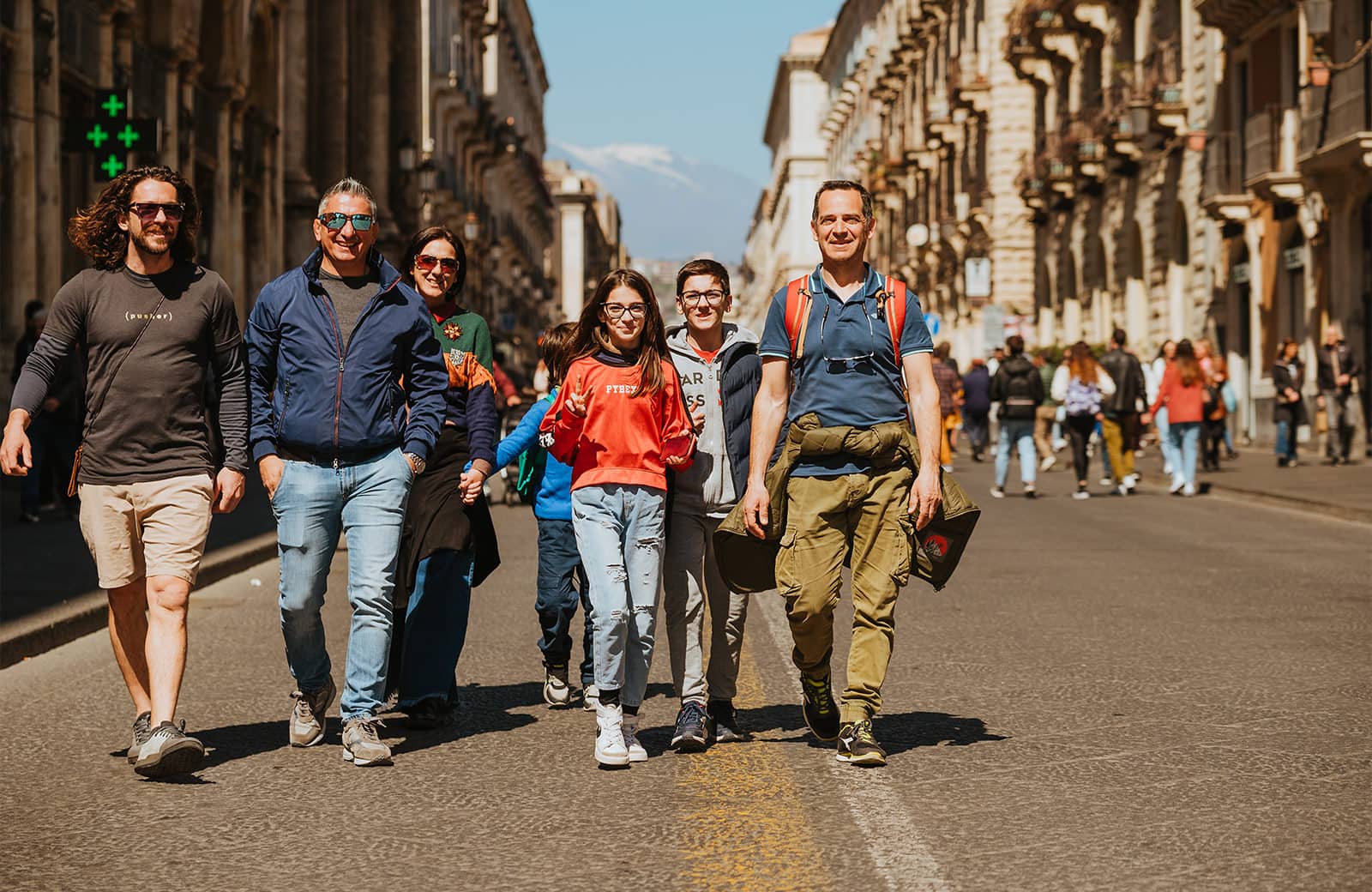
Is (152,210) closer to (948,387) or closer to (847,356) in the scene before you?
(847,356)

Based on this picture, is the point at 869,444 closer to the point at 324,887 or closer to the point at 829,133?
the point at 324,887

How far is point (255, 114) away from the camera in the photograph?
32.5m

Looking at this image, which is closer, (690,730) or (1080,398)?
(690,730)

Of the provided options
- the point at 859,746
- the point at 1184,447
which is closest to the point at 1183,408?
the point at 1184,447

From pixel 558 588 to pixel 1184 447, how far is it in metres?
15.2

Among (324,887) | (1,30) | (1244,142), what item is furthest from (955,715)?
(1244,142)

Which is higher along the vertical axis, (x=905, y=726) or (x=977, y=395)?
(x=977, y=395)

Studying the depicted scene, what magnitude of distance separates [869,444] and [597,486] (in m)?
0.94

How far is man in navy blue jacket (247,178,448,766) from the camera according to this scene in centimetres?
654

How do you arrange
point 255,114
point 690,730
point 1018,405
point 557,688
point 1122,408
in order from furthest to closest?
point 255,114 < point 1122,408 < point 1018,405 < point 557,688 < point 690,730

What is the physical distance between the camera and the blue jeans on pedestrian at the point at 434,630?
286 inches

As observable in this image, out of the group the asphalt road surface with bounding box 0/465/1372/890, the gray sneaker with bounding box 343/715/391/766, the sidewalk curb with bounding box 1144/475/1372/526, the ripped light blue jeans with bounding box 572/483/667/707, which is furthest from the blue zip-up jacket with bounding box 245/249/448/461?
the sidewalk curb with bounding box 1144/475/1372/526

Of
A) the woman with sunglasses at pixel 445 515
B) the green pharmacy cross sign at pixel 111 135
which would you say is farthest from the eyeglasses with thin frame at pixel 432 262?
the green pharmacy cross sign at pixel 111 135

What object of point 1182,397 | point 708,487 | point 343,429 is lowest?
point 708,487
